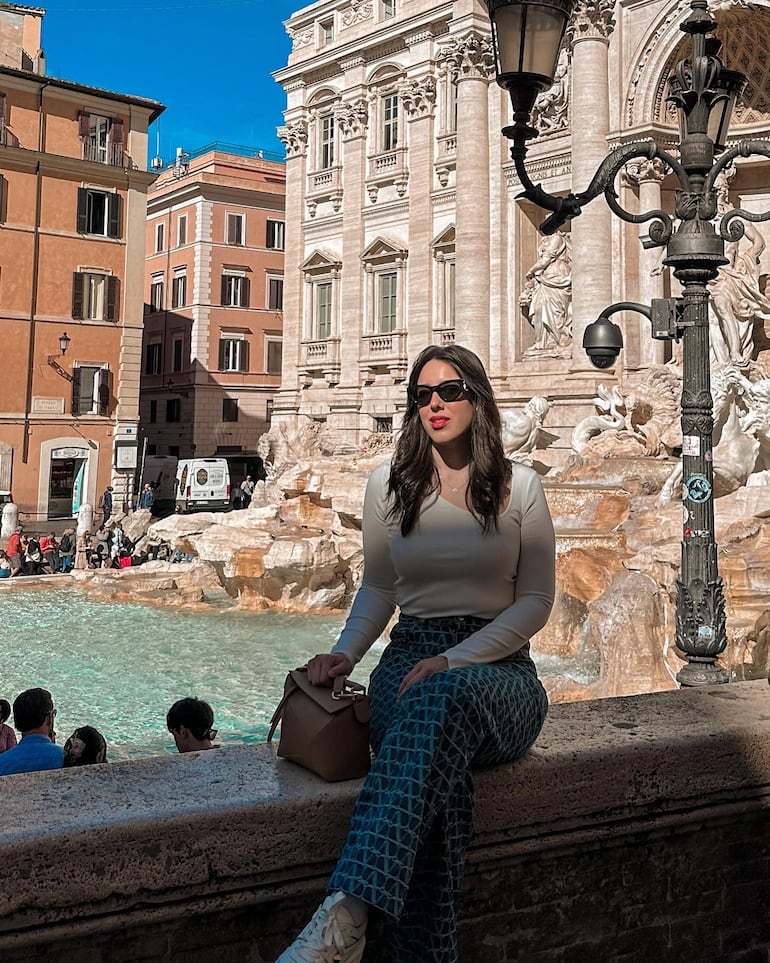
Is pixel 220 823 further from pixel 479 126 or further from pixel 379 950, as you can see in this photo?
pixel 479 126

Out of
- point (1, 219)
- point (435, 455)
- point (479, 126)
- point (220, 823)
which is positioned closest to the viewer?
point (220, 823)

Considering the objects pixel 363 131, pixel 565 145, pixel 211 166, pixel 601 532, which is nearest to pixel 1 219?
pixel 363 131

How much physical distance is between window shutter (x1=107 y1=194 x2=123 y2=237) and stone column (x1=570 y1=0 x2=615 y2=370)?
14728 millimetres

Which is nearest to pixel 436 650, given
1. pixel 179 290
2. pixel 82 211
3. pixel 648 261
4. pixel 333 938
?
pixel 333 938

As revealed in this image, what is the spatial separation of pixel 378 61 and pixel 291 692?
27.3m

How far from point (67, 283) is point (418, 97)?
11.5 m

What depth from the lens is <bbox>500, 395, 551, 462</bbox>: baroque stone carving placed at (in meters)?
18.5

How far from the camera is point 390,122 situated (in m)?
26.6

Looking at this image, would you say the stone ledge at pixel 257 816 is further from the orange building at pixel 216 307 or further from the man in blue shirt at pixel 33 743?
the orange building at pixel 216 307

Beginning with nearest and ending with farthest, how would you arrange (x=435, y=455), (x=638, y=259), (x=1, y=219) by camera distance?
(x=435, y=455) → (x=638, y=259) → (x=1, y=219)

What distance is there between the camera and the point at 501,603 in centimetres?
264

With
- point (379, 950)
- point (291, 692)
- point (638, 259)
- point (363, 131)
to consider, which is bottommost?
point (379, 950)

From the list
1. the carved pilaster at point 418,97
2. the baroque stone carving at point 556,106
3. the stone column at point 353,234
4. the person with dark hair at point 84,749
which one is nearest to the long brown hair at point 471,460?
the person with dark hair at point 84,749

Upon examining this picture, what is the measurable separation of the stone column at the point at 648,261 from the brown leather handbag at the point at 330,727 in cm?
1792
